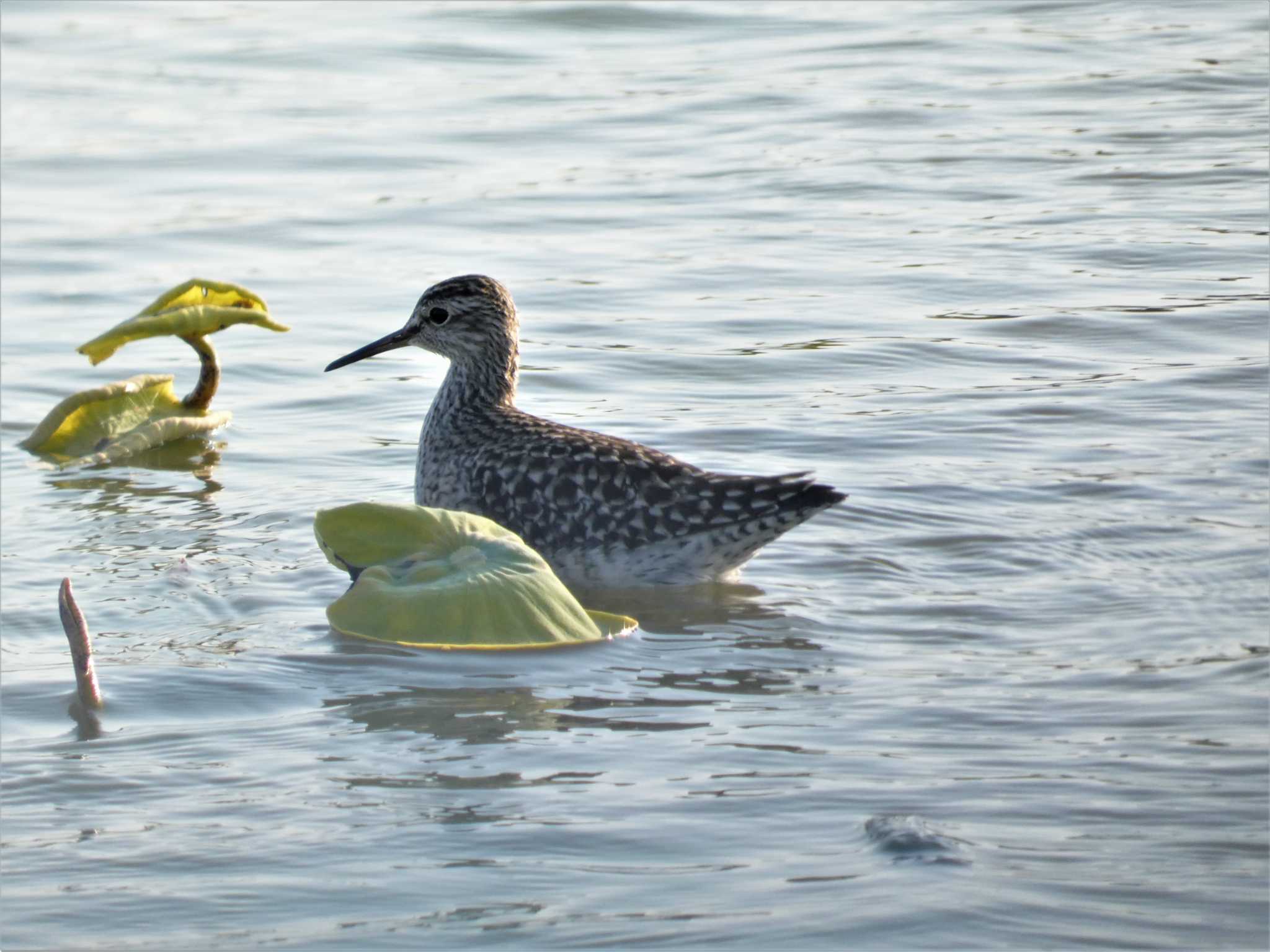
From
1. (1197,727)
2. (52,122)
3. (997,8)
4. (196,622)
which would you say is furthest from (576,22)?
(1197,727)

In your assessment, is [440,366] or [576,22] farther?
[576,22]

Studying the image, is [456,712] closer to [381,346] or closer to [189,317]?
[381,346]

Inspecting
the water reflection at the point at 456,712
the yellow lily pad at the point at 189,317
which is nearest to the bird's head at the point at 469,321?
the yellow lily pad at the point at 189,317

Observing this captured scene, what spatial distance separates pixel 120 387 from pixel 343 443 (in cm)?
117

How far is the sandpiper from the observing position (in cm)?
755

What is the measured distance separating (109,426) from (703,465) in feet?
10.1

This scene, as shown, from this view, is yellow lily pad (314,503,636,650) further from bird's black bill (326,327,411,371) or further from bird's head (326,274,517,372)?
bird's black bill (326,327,411,371)

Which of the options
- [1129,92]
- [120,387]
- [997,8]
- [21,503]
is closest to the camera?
[21,503]

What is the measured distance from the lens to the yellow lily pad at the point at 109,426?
964 centimetres

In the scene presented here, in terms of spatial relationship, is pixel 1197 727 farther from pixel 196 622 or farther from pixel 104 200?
pixel 104 200

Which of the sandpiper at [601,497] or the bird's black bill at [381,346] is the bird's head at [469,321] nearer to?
the bird's black bill at [381,346]

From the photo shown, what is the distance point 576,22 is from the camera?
66.3ft

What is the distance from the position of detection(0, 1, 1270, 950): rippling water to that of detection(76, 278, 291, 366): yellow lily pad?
71cm

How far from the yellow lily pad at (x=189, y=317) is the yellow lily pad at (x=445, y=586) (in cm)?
247
